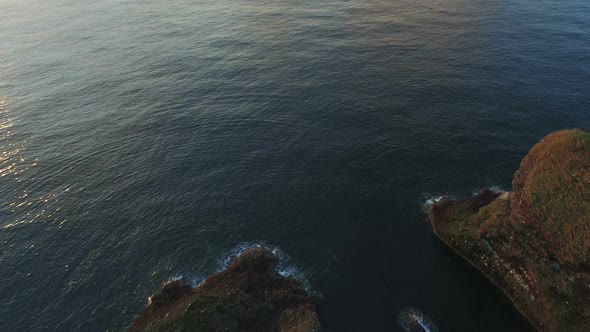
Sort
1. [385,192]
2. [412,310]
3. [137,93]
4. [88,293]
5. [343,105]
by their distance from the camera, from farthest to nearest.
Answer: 1. [137,93]
2. [343,105]
3. [385,192]
4. [88,293]
5. [412,310]

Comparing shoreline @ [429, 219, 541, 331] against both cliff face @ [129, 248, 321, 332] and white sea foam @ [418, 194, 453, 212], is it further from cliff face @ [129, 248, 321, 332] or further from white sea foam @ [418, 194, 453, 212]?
cliff face @ [129, 248, 321, 332]

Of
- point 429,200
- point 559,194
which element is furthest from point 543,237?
point 429,200

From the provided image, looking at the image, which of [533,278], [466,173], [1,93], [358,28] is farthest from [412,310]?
[1,93]

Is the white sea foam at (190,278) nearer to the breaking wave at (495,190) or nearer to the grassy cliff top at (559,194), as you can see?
the grassy cliff top at (559,194)

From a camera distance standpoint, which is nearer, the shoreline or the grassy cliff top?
the grassy cliff top

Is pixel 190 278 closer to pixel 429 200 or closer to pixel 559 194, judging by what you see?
pixel 429 200

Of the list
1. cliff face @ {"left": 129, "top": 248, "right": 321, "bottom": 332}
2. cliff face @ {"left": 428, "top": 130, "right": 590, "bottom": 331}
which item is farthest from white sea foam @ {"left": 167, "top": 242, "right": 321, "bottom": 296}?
cliff face @ {"left": 428, "top": 130, "right": 590, "bottom": 331}

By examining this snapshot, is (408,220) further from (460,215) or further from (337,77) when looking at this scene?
(337,77)
